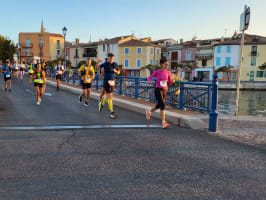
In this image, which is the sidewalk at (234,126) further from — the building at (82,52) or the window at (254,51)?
the building at (82,52)

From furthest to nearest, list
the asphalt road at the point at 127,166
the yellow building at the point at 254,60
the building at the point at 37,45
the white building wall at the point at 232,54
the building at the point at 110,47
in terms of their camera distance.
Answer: the building at the point at 37,45
the building at the point at 110,47
the white building wall at the point at 232,54
the yellow building at the point at 254,60
the asphalt road at the point at 127,166

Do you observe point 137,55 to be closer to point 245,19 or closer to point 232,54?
point 232,54

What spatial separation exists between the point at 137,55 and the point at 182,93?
4990 cm

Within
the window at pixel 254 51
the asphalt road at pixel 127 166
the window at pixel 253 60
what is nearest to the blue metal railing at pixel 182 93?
the asphalt road at pixel 127 166

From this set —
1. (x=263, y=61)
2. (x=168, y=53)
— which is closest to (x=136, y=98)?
(x=263, y=61)

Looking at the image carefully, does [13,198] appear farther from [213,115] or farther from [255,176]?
[213,115]

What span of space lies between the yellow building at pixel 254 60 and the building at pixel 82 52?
3733 centimetres

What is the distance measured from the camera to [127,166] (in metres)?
3.76

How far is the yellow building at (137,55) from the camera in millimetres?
57031

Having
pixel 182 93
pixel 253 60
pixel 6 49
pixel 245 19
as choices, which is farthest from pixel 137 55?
pixel 245 19

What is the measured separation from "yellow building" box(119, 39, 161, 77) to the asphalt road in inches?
2059

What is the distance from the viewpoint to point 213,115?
6074 millimetres

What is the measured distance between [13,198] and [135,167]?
1736 mm

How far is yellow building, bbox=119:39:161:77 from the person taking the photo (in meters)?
57.0
